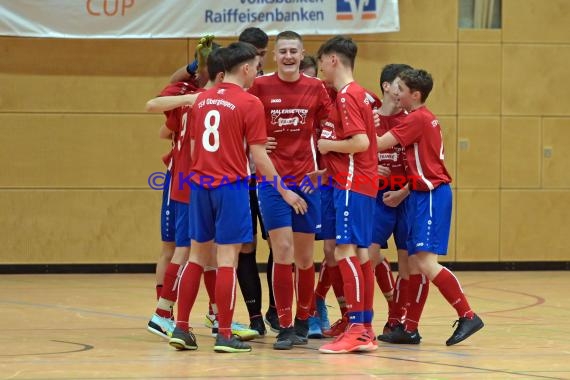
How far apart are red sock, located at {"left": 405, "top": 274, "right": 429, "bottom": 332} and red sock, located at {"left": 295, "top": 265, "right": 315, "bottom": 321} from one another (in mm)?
643

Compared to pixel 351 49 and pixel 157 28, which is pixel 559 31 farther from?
pixel 351 49

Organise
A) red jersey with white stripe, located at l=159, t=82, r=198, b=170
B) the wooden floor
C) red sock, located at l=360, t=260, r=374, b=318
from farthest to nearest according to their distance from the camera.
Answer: red jersey with white stripe, located at l=159, t=82, r=198, b=170
red sock, located at l=360, t=260, r=374, b=318
the wooden floor

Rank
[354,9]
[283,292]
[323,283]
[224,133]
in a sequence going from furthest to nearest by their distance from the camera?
[354,9], [323,283], [283,292], [224,133]

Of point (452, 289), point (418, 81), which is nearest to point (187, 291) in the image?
point (452, 289)

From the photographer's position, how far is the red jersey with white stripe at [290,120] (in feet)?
21.1

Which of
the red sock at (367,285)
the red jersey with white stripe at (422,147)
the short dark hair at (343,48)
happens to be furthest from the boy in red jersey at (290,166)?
the red jersey with white stripe at (422,147)

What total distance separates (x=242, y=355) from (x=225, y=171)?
1.06 m

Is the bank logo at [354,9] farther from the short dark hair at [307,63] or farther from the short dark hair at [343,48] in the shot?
the short dark hair at [343,48]

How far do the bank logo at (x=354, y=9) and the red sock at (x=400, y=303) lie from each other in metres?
4.97

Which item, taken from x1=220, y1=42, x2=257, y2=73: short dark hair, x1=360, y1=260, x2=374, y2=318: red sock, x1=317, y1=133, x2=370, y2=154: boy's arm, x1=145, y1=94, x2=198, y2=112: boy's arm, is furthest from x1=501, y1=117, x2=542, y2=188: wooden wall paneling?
x1=220, y1=42, x2=257, y2=73: short dark hair

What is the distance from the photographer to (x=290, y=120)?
6.44 m

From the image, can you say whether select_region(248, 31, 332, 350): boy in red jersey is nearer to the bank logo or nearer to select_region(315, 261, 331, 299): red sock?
select_region(315, 261, 331, 299): red sock

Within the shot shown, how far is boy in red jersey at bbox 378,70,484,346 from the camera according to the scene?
254 inches

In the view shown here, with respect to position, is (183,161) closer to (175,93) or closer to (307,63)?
(175,93)
